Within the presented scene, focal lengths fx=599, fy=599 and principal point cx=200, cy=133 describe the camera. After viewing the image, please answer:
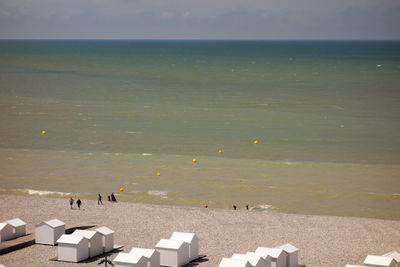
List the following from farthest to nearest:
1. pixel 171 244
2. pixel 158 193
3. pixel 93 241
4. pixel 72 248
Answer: pixel 158 193 → pixel 93 241 → pixel 72 248 → pixel 171 244

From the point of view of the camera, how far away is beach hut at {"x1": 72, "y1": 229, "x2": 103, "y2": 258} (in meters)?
28.9

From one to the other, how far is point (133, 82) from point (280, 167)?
66102 mm

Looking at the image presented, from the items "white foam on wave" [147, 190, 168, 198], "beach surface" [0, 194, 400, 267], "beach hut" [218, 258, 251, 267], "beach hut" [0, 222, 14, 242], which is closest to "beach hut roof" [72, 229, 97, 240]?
"beach surface" [0, 194, 400, 267]

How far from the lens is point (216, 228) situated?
34344 mm

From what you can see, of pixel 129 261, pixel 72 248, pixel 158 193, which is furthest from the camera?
pixel 158 193

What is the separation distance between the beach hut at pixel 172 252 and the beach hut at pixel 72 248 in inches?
143

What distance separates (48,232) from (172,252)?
6971 mm

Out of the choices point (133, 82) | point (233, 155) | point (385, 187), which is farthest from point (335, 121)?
point (133, 82)

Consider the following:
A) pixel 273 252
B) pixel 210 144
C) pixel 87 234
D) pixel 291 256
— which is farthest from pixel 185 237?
pixel 210 144

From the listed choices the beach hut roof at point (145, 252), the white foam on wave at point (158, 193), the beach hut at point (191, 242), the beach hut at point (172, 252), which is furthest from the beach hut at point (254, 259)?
the white foam on wave at point (158, 193)

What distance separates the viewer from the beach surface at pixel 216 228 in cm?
2991

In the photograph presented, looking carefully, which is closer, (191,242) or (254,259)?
(254,259)

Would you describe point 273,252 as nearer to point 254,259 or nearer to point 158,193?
point 254,259

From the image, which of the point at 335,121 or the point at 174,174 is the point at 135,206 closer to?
the point at 174,174
